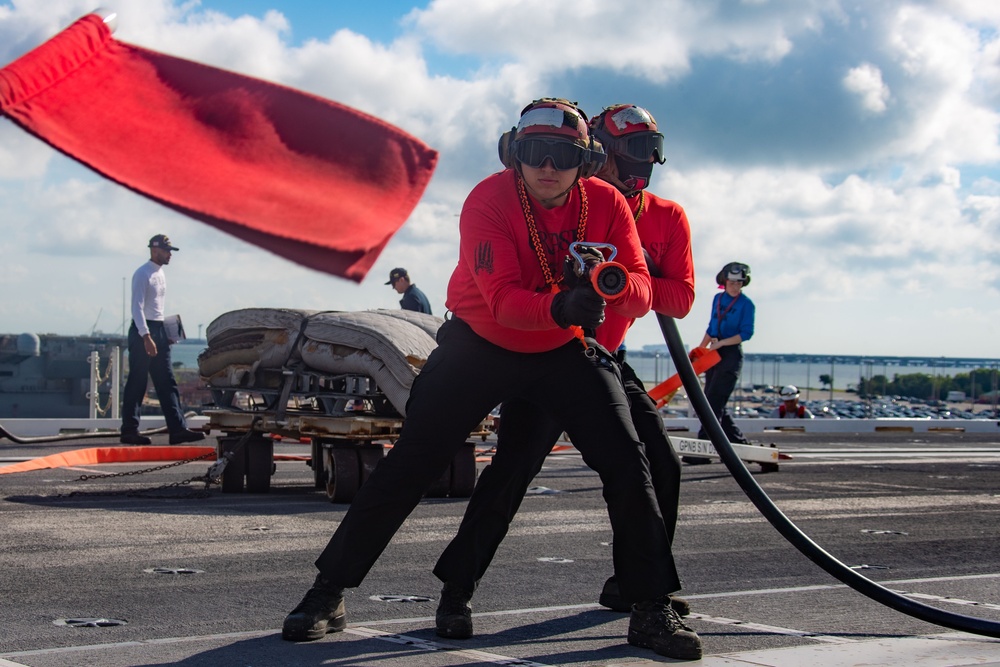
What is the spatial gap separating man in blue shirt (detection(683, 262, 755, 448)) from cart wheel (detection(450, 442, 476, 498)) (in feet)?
13.6

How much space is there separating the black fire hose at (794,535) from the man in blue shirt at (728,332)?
771 cm

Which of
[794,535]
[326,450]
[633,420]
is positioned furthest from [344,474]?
[794,535]

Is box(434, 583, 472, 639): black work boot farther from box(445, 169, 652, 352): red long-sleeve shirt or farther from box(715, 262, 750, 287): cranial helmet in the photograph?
box(715, 262, 750, 287): cranial helmet

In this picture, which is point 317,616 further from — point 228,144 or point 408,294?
point 408,294

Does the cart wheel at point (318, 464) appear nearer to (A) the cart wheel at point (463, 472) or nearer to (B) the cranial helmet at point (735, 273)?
(A) the cart wheel at point (463, 472)

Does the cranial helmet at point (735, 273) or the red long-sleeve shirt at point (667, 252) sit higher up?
the cranial helmet at point (735, 273)

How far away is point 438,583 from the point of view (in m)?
5.77

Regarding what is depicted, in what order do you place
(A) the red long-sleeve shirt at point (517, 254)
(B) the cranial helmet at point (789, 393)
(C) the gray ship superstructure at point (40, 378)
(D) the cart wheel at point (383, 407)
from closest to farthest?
(A) the red long-sleeve shirt at point (517, 254) → (D) the cart wheel at point (383, 407) → (B) the cranial helmet at point (789, 393) → (C) the gray ship superstructure at point (40, 378)

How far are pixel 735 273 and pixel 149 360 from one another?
236 inches

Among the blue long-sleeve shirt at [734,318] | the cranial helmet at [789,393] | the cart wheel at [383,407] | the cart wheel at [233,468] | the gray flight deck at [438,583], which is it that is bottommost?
the gray flight deck at [438,583]

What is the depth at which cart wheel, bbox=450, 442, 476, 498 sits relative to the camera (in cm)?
916

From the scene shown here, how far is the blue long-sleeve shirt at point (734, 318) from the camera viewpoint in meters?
12.9

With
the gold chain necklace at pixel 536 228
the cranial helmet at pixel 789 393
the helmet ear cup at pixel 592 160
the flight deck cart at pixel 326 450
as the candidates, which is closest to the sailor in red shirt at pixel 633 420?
the gold chain necklace at pixel 536 228

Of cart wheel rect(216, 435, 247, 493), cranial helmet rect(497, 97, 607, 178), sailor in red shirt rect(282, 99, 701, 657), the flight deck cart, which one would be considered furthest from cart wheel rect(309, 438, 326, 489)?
cranial helmet rect(497, 97, 607, 178)
